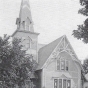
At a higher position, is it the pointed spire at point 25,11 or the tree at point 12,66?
the pointed spire at point 25,11

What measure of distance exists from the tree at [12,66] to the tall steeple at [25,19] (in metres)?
13.1

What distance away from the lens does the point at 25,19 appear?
36.2 meters

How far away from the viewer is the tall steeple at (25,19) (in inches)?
1414

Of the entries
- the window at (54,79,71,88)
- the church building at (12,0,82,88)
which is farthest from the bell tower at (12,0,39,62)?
the window at (54,79,71,88)

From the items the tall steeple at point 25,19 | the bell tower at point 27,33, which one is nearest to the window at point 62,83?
the bell tower at point 27,33

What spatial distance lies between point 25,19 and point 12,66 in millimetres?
16025

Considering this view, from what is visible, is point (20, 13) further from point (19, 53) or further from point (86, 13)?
point (86, 13)

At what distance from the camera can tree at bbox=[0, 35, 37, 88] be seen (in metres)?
21.4

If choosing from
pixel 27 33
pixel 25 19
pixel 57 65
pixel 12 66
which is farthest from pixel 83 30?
pixel 25 19

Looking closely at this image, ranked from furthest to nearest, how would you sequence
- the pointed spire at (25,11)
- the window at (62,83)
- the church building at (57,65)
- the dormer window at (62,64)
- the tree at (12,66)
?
the pointed spire at (25,11)
the dormer window at (62,64)
the window at (62,83)
the church building at (57,65)
the tree at (12,66)

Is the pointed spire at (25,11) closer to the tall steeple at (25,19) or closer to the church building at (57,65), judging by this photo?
the tall steeple at (25,19)

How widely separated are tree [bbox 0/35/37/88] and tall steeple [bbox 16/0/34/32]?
42.8ft

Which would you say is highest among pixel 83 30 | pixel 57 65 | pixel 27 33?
pixel 27 33

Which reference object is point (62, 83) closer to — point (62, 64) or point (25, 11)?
point (62, 64)
